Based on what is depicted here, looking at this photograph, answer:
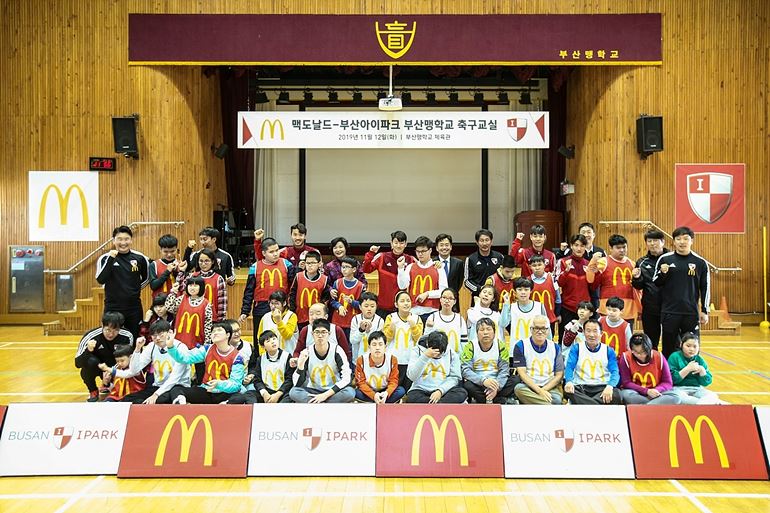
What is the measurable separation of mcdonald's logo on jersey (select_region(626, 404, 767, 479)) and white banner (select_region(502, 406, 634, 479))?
0.39 ft

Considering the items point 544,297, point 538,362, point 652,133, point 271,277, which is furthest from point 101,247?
point 652,133

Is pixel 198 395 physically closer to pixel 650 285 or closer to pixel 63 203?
pixel 650 285

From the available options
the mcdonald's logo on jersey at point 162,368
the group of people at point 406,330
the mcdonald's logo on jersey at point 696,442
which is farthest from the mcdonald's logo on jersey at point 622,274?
the mcdonald's logo on jersey at point 162,368

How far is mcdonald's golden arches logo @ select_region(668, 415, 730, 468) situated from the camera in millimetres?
5273

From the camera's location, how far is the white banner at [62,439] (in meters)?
5.37

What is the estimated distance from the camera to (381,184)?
18859 mm

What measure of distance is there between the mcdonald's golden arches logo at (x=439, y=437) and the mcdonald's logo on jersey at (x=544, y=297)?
2.70 metres

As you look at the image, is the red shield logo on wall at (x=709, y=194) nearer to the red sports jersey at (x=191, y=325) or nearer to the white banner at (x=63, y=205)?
the red sports jersey at (x=191, y=325)

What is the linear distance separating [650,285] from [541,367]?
2095 mm

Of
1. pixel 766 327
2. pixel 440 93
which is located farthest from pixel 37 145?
pixel 766 327

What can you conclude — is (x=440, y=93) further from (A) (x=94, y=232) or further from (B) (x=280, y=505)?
(B) (x=280, y=505)

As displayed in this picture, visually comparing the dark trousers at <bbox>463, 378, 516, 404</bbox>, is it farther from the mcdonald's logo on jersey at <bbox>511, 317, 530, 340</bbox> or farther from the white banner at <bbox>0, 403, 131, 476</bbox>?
the white banner at <bbox>0, 403, 131, 476</bbox>

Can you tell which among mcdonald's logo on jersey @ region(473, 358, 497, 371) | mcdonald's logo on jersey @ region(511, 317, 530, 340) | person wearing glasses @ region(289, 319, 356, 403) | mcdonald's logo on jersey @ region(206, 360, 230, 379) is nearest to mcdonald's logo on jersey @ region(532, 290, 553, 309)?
mcdonald's logo on jersey @ region(511, 317, 530, 340)

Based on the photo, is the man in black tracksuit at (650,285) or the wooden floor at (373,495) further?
the man in black tracksuit at (650,285)
